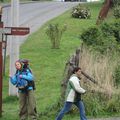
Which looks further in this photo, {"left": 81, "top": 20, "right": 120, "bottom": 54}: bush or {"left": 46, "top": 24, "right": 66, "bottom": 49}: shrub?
{"left": 46, "top": 24, "right": 66, "bottom": 49}: shrub

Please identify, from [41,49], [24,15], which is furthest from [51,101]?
[24,15]

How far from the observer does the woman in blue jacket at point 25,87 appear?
14370 mm

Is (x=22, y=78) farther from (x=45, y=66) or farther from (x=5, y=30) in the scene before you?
(x=45, y=66)

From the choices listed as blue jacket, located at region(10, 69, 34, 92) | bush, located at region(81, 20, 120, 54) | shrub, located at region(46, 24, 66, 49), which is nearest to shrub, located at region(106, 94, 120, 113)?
bush, located at region(81, 20, 120, 54)

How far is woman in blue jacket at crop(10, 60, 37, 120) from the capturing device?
→ 566 inches

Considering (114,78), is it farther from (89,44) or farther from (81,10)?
(81,10)

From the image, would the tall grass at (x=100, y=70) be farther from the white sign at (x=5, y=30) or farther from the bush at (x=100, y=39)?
the white sign at (x=5, y=30)

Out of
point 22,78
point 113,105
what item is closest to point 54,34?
point 113,105

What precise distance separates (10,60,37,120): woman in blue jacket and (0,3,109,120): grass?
75cm

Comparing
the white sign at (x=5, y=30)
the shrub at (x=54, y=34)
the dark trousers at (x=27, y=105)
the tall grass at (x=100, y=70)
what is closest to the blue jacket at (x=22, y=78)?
the dark trousers at (x=27, y=105)

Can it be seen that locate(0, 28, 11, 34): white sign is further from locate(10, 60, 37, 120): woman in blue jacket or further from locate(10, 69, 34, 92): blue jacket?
locate(10, 69, 34, 92): blue jacket

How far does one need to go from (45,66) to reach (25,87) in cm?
969

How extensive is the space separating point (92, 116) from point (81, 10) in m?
28.3

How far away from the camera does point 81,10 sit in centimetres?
4356
